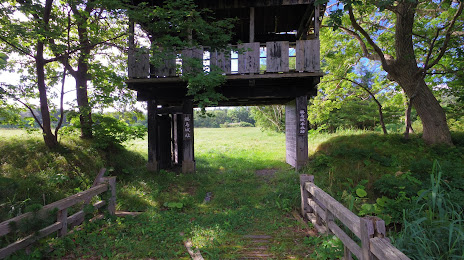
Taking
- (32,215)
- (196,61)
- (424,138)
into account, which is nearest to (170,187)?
(196,61)

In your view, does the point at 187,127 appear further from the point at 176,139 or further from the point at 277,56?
the point at 277,56

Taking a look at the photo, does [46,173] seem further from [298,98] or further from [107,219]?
[298,98]

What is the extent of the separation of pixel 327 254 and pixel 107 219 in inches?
177

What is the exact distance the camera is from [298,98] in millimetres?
9359

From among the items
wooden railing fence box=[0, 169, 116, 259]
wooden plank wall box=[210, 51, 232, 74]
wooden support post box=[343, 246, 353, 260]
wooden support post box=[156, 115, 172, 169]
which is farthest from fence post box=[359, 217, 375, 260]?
wooden support post box=[156, 115, 172, 169]

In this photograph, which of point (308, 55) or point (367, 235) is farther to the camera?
point (308, 55)

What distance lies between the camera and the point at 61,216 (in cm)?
427

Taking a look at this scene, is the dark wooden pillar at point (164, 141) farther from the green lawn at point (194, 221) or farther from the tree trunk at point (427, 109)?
the tree trunk at point (427, 109)

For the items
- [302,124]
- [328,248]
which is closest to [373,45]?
[302,124]

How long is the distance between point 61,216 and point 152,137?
210 inches

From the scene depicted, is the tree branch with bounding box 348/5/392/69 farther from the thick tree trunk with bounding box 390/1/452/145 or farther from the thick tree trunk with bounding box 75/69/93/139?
the thick tree trunk with bounding box 75/69/93/139

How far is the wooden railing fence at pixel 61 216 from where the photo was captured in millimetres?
3240

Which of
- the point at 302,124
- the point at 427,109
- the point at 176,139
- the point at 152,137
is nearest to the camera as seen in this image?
the point at 302,124

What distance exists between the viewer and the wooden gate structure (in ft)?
26.6
